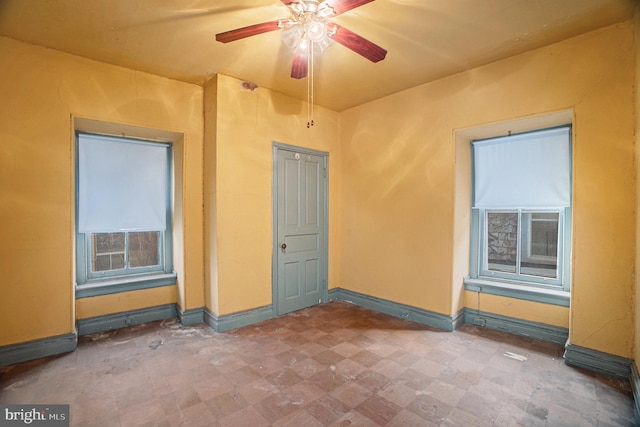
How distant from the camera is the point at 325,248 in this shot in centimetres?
440

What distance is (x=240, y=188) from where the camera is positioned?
3.51 metres

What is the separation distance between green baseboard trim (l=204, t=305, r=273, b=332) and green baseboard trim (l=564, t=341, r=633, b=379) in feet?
10.1

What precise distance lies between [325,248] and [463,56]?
2.88 meters

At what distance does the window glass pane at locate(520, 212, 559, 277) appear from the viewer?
3.26 metres

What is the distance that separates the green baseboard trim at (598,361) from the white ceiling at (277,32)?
8.96ft

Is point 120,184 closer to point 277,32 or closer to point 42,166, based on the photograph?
point 42,166

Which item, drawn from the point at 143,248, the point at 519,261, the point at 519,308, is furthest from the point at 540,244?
the point at 143,248

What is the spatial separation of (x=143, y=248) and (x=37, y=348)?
1.40m

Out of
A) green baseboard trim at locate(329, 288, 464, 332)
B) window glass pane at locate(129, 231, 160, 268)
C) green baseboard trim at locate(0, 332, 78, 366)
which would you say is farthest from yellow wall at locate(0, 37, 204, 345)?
green baseboard trim at locate(329, 288, 464, 332)

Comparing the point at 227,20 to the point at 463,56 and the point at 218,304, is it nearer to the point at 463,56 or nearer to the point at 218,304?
the point at 463,56

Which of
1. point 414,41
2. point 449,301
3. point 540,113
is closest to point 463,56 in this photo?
point 414,41

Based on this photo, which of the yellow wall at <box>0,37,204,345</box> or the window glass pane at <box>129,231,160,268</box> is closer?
the yellow wall at <box>0,37,204,345</box>

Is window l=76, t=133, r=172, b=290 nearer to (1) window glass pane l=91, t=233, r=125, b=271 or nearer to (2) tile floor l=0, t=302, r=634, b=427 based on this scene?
(1) window glass pane l=91, t=233, r=125, b=271

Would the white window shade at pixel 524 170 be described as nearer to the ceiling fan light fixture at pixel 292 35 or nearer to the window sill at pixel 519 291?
the window sill at pixel 519 291
